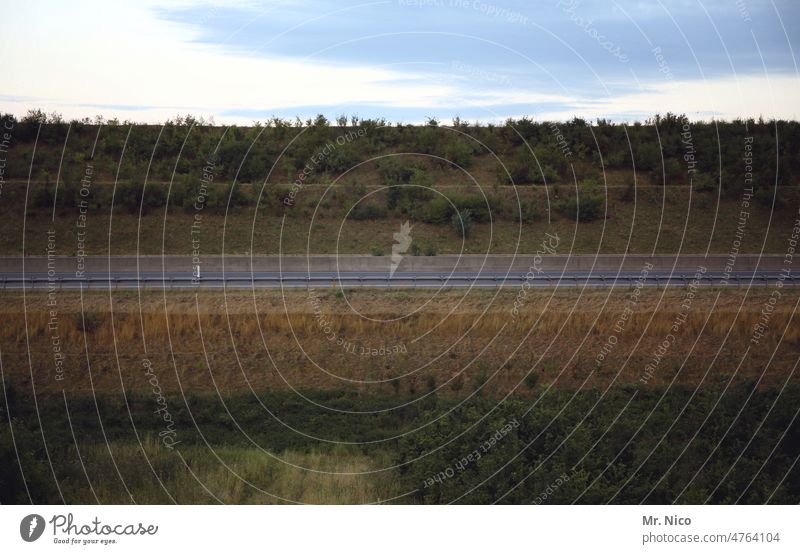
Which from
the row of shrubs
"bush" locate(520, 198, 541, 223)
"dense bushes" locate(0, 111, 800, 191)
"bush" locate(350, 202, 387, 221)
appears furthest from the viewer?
→ "dense bushes" locate(0, 111, 800, 191)

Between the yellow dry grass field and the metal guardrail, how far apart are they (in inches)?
54.9

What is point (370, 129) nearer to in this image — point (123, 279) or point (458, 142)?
point (458, 142)

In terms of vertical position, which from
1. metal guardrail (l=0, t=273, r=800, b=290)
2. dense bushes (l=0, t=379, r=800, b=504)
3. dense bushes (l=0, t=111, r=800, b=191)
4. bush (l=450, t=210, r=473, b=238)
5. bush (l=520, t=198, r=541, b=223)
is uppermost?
dense bushes (l=0, t=111, r=800, b=191)

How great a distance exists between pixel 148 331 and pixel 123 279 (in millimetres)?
5852

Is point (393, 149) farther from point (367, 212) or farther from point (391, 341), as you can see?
point (391, 341)

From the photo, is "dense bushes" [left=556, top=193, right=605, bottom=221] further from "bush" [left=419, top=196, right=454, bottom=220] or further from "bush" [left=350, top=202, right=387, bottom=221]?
"bush" [left=350, top=202, right=387, bottom=221]

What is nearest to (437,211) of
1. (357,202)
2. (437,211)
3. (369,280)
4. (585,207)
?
(437,211)

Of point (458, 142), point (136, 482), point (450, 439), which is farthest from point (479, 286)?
point (458, 142)

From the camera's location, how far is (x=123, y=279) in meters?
29.9
